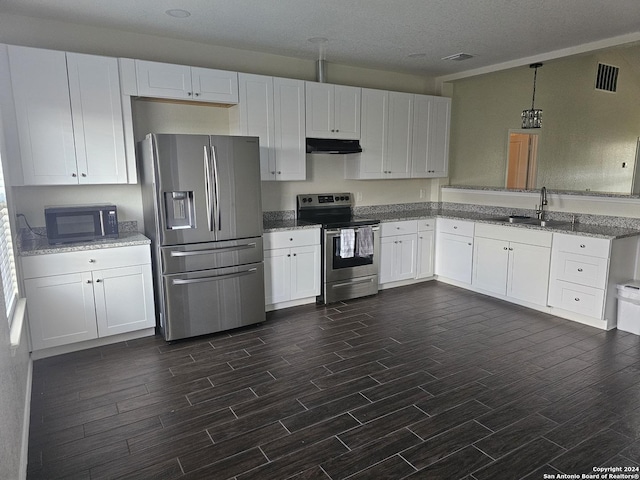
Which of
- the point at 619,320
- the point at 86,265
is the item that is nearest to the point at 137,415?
the point at 86,265

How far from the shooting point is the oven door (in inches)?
185

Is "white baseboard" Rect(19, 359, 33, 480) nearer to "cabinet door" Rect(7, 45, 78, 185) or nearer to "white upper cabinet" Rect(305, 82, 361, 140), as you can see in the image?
"cabinet door" Rect(7, 45, 78, 185)

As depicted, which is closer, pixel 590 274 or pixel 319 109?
pixel 590 274

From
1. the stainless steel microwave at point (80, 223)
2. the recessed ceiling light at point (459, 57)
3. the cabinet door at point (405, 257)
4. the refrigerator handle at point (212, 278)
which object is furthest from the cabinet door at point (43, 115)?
the recessed ceiling light at point (459, 57)

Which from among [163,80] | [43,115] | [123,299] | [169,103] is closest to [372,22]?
[163,80]

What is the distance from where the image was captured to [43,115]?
3357 mm

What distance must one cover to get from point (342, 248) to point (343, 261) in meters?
0.17

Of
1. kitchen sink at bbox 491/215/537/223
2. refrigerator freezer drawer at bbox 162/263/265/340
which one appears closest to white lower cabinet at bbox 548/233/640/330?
kitchen sink at bbox 491/215/537/223

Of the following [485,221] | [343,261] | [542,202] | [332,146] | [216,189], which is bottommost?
[343,261]

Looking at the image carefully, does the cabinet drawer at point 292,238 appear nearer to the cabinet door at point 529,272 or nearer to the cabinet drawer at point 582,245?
the cabinet door at point 529,272

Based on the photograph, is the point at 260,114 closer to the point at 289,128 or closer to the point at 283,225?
the point at 289,128

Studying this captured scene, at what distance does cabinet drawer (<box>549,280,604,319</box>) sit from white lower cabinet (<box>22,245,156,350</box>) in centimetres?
392

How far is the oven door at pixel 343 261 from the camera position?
4699mm

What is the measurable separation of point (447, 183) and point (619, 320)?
2.88m
